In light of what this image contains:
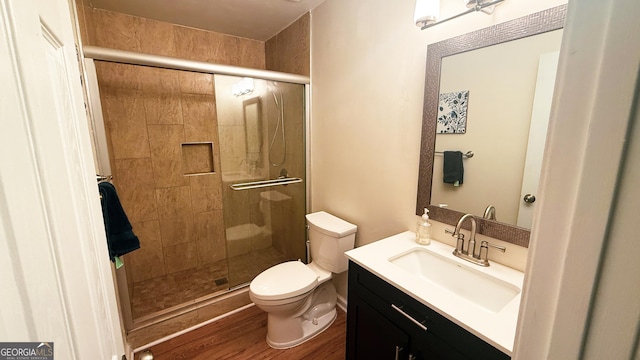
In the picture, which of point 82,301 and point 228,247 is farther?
point 228,247

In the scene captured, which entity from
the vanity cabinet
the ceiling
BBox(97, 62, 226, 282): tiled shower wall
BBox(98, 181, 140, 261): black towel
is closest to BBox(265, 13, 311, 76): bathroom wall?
the ceiling

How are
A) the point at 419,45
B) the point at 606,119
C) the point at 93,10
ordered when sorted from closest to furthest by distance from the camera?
the point at 606,119 < the point at 419,45 < the point at 93,10

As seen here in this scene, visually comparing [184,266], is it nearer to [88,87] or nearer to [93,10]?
[88,87]

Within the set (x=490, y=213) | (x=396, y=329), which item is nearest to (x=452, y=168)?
(x=490, y=213)

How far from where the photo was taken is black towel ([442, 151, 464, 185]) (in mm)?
1294

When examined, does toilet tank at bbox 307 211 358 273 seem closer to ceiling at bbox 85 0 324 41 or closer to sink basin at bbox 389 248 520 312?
sink basin at bbox 389 248 520 312

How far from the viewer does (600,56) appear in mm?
259

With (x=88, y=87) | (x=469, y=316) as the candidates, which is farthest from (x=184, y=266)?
(x=469, y=316)

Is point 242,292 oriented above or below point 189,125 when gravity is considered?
below

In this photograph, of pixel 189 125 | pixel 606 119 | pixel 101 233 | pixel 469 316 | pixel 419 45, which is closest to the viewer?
pixel 606 119

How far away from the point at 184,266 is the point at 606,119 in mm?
3066

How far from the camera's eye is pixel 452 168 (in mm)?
1320

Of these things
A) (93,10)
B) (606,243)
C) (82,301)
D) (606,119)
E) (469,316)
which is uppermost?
(93,10)

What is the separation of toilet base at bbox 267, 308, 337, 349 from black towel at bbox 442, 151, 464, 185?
1374mm
